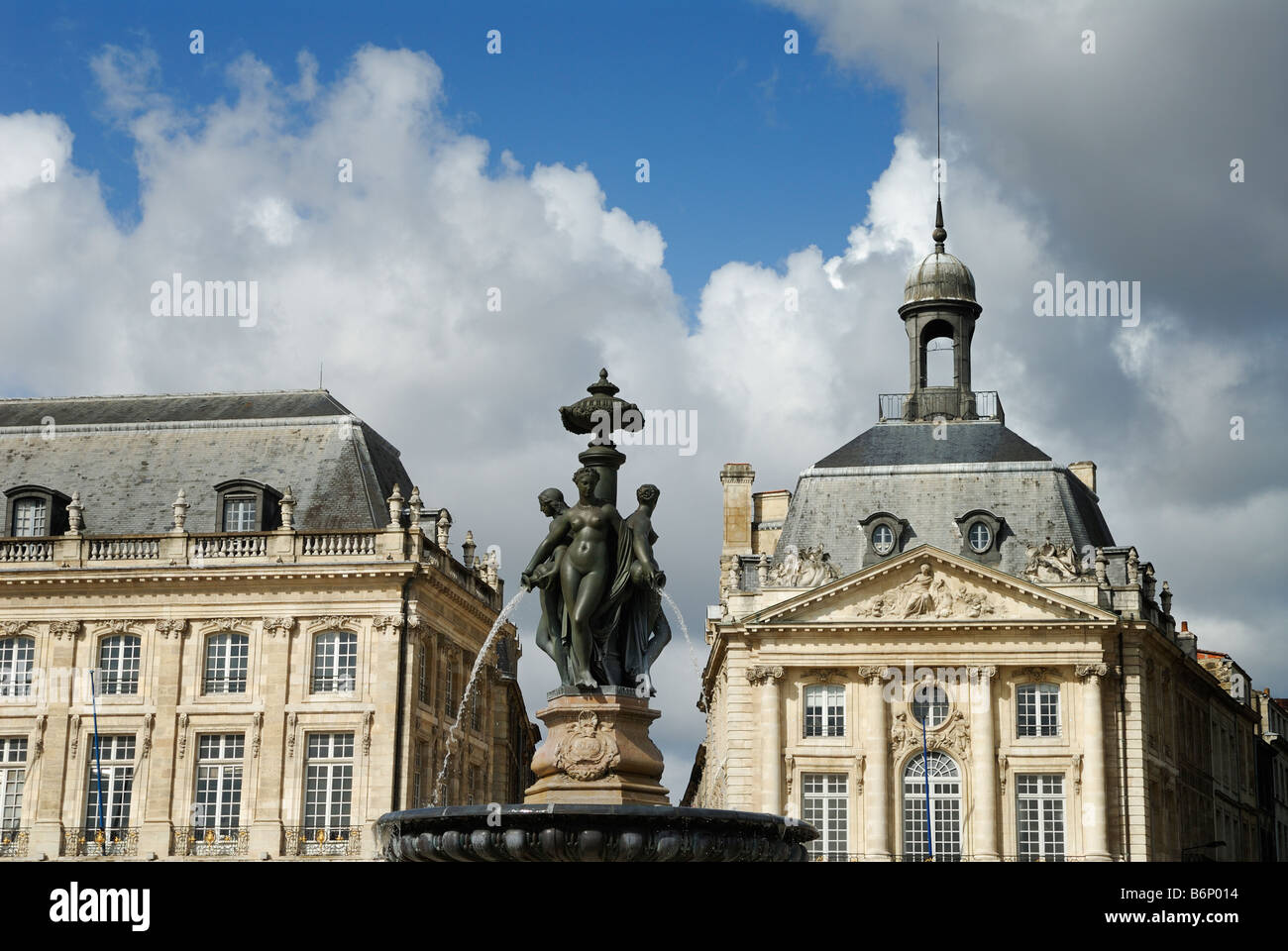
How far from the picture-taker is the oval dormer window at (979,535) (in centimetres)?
6619

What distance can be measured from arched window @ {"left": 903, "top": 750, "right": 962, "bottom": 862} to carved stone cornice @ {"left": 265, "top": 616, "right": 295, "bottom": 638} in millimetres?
19331

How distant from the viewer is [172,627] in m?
57.7

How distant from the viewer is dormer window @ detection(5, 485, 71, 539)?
59938 millimetres

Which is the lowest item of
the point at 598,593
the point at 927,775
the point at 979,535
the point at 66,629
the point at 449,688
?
the point at 598,593

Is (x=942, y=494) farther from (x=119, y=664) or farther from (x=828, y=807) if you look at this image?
(x=119, y=664)

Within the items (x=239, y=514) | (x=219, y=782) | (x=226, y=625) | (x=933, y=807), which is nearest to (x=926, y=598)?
(x=933, y=807)

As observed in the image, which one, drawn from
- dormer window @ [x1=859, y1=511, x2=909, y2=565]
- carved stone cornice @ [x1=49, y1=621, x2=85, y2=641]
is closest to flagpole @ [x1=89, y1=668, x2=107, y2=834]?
carved stone cornice @ [x1=49, y1=621, x2=85, y2=641]

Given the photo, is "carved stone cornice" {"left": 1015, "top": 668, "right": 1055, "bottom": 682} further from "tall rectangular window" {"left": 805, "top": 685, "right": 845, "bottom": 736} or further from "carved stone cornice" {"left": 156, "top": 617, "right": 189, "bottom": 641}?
"carved stone cornice" {"left": 156, "top": 617, "right": 189, "bottom": 641}

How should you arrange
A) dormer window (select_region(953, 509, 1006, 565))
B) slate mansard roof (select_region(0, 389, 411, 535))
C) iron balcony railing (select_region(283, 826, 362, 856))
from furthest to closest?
dormer window (select_region(953, 509, 1006, 565))
slate mansard roof (select_region(0, 389, 411, 535))
iron balcony railing (select_region(283, 826, 362, 856))

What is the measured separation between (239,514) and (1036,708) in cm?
2459

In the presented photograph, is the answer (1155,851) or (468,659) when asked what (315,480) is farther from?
(1155,851)

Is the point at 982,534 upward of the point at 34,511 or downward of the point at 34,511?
upward

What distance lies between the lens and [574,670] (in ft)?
74.1
